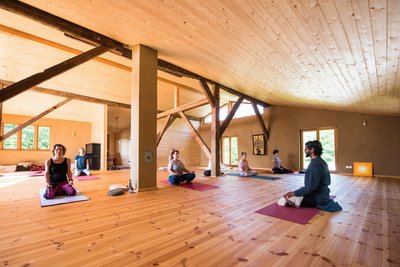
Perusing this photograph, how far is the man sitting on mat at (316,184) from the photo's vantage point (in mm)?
2570

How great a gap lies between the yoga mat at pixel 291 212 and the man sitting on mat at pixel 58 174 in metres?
3.21

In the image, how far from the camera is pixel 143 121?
3.90m

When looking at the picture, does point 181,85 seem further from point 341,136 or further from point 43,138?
point 43,138

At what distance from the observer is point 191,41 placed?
3.49 m

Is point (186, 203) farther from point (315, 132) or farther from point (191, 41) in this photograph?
point (315, 132)

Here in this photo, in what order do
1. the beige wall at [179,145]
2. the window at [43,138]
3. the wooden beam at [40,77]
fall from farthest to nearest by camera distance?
the beige wall at [179,145]
the window at [43,138]
the wooden beam at [40,77]

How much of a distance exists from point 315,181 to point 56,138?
1038cm

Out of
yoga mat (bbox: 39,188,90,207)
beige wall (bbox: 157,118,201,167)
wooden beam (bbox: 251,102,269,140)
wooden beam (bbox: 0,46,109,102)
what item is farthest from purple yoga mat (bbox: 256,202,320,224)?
beige wall (bbox: 157,118,201,167)

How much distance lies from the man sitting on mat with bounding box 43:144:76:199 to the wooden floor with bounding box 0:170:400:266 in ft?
1.13

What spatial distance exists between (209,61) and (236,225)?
350 cm

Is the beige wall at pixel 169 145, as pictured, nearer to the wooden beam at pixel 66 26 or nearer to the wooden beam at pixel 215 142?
the wooden beam at pixel 215 142

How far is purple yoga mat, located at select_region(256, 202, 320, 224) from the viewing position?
2.27 metres

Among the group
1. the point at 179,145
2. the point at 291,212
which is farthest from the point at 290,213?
the point at 179,145

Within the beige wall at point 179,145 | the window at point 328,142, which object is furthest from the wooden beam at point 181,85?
the window at point 328,142
